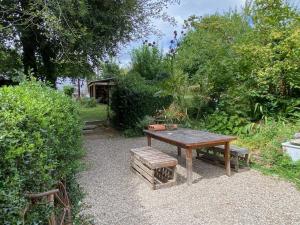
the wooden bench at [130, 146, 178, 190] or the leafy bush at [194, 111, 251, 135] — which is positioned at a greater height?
the leafy bush at [194, 111, 251, 135]

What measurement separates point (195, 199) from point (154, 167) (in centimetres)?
76

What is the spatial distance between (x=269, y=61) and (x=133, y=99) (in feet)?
13.4

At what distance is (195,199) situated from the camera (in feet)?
12.4

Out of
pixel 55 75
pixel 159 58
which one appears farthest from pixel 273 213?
pixel 159 58

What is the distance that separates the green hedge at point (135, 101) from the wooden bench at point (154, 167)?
3.76 m

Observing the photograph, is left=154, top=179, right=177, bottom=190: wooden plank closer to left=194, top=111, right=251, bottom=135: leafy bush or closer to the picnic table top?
the picnic table top

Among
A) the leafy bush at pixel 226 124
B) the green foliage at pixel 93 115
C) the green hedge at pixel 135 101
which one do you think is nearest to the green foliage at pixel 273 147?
→ the leafy bush at pixel 226 124

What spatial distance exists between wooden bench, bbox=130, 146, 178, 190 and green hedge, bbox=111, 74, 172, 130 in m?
3.76

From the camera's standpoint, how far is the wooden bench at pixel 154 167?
4.23m

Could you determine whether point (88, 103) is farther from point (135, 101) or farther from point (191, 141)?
point (191, 141)

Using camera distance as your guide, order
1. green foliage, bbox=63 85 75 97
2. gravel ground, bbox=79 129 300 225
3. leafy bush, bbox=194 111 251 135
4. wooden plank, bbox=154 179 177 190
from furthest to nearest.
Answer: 1. leafy bush, bbox=194 111 251 135
2. green foliage, bbox=63 85 75 97
3. wooden plank, bbox=154 179 177 190
4. gravel ground, bbox=79 129 300 225

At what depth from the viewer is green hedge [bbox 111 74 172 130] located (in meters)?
8.78

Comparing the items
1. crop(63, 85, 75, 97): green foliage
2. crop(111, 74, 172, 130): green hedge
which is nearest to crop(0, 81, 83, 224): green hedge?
crop(63, 85, 75, 97): green foliage

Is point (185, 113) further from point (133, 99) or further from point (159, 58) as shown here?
point (159, 58)
